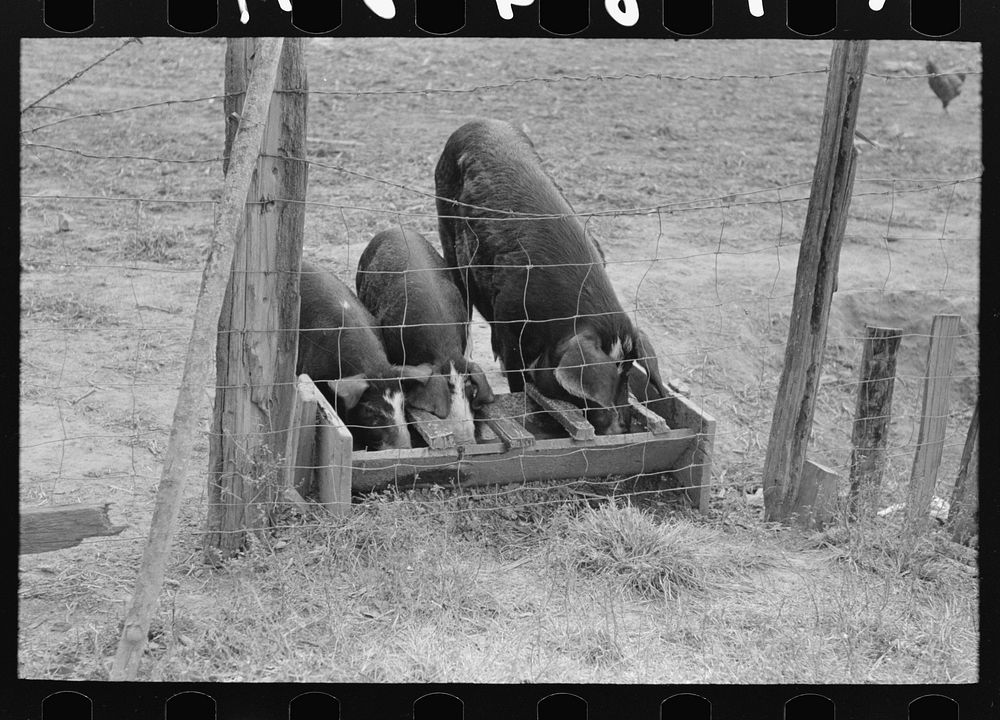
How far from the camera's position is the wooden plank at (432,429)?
5.32 metres

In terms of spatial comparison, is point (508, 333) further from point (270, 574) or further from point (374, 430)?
point (270, 574)

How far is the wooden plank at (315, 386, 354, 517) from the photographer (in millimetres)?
4992

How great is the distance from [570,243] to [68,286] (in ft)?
13.5

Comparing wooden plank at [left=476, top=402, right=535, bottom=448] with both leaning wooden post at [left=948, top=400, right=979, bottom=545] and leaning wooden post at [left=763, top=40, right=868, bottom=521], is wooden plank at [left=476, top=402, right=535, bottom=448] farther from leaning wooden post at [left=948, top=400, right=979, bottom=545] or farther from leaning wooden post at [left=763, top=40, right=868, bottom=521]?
leaning wooden post at [left=948, top=400, right=979, bottom=545]

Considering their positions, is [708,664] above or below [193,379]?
below

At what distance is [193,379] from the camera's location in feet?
12.4

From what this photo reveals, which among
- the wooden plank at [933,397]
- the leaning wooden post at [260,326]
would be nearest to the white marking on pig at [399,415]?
the leaning wooden post at [260,326]

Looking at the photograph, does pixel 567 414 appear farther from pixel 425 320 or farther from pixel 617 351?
Answer: pixel 425 320

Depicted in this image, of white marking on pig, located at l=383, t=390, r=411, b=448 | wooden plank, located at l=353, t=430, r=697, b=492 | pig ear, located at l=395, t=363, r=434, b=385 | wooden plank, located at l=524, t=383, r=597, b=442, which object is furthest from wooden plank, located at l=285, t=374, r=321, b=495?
wooden plank, located at l=524, t=383, r=597, b=442

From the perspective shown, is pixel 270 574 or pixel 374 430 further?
pixel 374 430

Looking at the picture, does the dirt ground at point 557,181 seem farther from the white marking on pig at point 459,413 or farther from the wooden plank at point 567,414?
the white marking on pig at point 459,413
